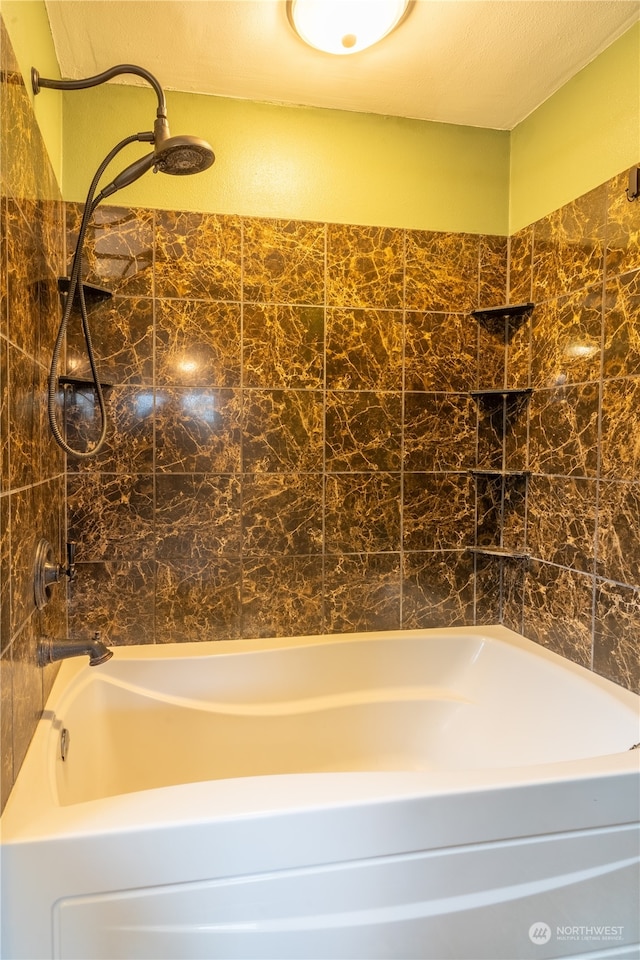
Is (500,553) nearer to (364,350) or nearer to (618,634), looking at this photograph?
(618,634)

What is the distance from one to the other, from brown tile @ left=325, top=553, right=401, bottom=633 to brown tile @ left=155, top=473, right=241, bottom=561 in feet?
1.25

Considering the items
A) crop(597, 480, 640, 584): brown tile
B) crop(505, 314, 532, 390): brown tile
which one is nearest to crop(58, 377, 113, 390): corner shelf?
crop(505, 314, 532, 390): brown tile

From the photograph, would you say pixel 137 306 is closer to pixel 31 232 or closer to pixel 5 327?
pixel 31 232

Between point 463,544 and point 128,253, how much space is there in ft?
5.16

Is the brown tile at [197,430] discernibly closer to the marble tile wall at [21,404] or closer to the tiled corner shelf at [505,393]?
the marble tile wall at [21,404]

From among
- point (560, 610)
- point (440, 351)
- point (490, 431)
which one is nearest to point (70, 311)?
point (440, 351)

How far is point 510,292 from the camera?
2.00 m

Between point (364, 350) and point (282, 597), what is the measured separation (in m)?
0.94

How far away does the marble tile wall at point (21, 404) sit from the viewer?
979 mm

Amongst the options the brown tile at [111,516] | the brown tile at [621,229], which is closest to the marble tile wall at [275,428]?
the brown tile at [111,516]

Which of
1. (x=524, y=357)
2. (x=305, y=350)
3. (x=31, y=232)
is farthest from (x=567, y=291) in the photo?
(x=31, y=232)

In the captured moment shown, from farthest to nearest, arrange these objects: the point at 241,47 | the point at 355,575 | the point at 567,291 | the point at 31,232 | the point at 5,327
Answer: the point at 355,575, the point at 567,291, the point at 241,47, the point at 31,232, the point at 5,327

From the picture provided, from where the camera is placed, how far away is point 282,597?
1.88m

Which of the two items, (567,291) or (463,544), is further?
(463,544)
